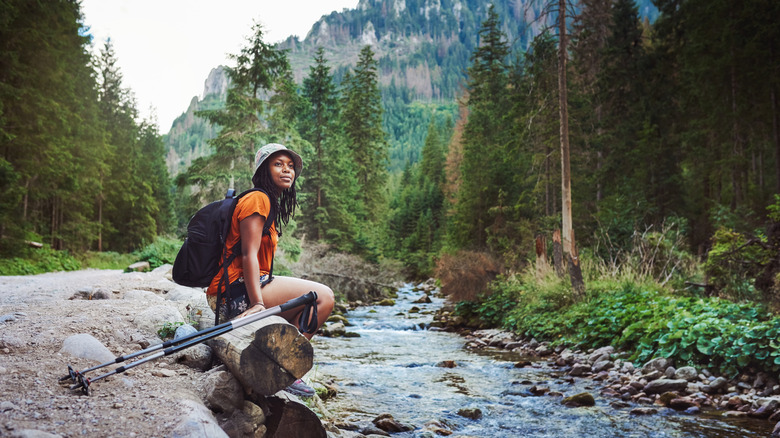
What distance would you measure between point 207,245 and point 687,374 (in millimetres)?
6276

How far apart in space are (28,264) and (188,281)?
1423 centimetres

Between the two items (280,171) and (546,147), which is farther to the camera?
(546,147)

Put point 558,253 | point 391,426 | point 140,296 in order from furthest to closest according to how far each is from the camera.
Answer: point 558,253
point 140,296
point 391,426

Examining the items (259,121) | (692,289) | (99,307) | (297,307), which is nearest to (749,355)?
(692,289)

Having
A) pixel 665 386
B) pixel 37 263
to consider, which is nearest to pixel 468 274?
pixel 665 386

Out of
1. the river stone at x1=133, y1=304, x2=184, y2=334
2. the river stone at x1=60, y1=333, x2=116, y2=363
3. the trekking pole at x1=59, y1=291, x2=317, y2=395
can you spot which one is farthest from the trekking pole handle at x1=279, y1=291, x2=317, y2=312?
the river stone at x1=133, y1=304, x2=184, y2=334

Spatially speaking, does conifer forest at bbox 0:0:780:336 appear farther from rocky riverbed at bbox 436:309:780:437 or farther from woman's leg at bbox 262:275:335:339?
woman's leg at bbox 262:275:335:339

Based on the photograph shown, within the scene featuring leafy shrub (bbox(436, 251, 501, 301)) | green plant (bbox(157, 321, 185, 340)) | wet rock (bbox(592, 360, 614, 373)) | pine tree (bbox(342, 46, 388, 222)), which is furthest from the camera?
pine tree (bbox(342, 46, 388, 222))

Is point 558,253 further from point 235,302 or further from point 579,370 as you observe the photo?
point 235,302

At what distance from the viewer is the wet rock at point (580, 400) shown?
19.4 feet

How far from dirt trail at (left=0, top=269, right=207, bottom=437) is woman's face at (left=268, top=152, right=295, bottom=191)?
4.91ft

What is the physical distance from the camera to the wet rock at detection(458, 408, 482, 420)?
18.2ft

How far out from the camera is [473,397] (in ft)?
21.2

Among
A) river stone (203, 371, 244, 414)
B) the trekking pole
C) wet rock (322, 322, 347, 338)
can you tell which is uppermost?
the trekking pole
